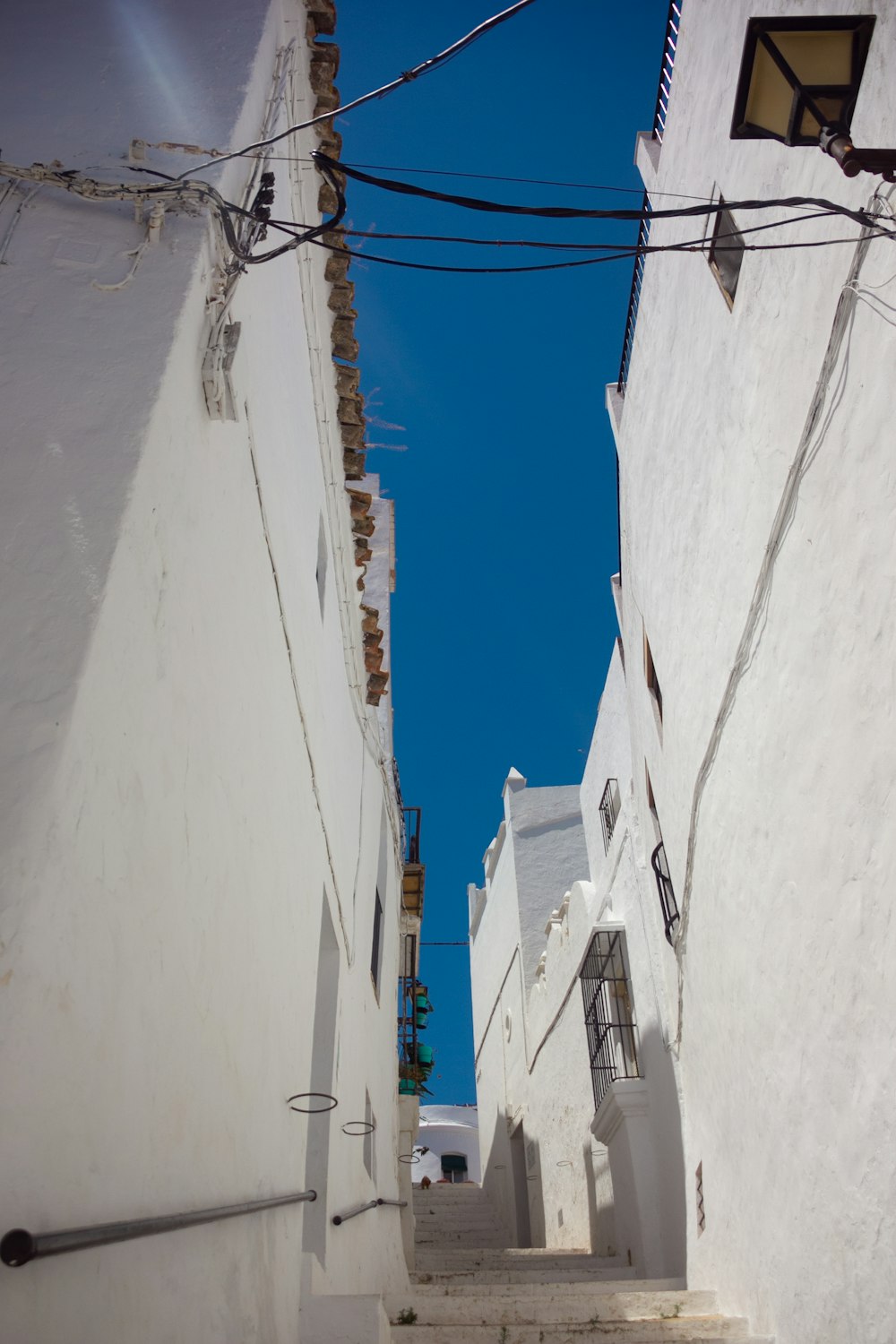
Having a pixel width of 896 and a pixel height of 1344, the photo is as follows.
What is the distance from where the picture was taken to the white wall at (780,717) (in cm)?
333

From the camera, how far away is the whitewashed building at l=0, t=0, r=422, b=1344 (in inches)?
81.3

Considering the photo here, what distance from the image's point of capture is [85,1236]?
1931 mm

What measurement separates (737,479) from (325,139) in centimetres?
311

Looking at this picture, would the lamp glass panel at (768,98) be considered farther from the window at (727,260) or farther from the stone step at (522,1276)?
the stone step at (522,1276)

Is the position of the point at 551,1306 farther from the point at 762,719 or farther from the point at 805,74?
the point at 805,74

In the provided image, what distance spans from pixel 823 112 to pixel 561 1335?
5416mm

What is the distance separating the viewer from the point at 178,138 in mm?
3709

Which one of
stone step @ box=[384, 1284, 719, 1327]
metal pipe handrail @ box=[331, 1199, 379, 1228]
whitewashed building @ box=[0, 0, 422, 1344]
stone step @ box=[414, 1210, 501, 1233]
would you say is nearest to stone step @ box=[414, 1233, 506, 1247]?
stone step @ box=[414, 1210, 501, 1233]

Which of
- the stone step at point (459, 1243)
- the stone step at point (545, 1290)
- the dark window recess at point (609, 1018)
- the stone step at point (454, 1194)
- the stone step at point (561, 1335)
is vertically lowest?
the stone step at point (459, 1243)

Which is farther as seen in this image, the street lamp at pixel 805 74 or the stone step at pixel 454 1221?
the stone step at pixel 454 1221

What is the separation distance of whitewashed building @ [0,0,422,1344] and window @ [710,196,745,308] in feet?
7.54

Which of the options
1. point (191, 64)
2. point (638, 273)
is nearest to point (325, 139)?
point (191, 64)

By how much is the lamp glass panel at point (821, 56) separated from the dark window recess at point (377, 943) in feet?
23.7

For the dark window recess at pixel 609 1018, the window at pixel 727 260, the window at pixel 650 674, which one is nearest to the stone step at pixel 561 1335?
the window at pixel 650 674
